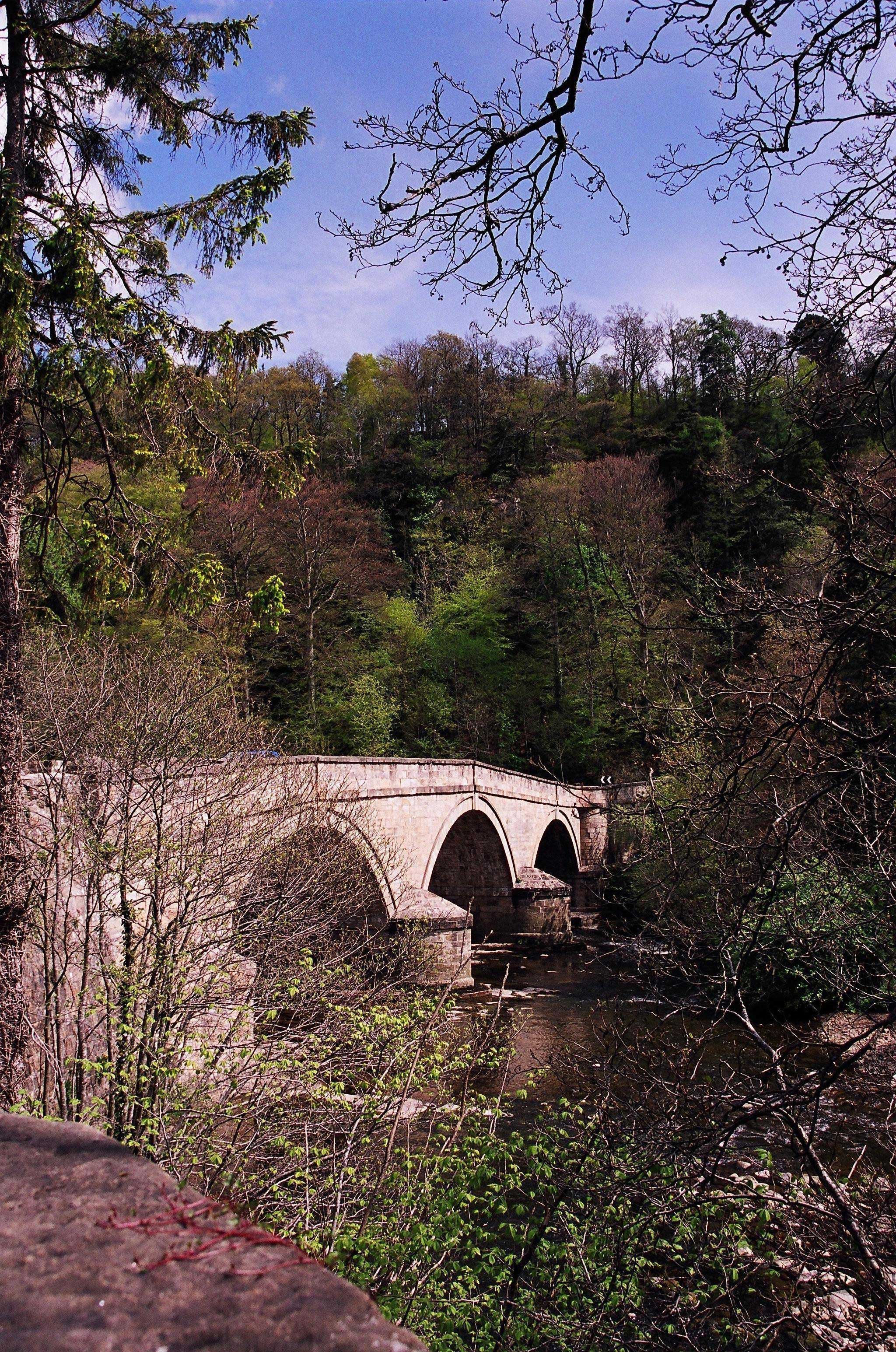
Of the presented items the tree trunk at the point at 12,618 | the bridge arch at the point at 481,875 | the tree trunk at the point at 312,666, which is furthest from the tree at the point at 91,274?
the tree trunk at the point at 312,666

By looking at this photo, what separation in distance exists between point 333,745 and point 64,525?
20.0 m

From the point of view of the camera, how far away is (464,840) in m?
21.4

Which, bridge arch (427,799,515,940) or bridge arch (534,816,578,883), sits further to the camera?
bridge arch (534,816,578,883)

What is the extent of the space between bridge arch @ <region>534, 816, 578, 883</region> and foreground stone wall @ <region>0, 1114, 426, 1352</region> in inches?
1032

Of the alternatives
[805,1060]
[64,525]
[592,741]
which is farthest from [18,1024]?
[592,741]

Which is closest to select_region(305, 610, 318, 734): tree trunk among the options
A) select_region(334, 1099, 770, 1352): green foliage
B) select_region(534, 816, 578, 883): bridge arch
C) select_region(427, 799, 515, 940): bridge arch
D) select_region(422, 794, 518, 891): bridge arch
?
select_region(427, 799, 515, 940): bridge arch

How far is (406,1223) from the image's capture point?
467cm

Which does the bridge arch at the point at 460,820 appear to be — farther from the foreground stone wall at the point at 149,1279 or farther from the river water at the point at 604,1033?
the foreground stone wall at the point at 149,1279

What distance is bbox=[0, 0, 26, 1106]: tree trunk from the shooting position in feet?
18.5

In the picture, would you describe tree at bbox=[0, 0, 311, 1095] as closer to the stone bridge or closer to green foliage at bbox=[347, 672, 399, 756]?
the stone bridge

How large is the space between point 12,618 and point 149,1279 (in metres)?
6.13

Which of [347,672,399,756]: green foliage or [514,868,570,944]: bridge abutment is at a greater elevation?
[347,672,399,756]: green foliage

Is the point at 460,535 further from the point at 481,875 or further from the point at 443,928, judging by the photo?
the point at 443,928

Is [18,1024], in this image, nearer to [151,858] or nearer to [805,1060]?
[151,858]
